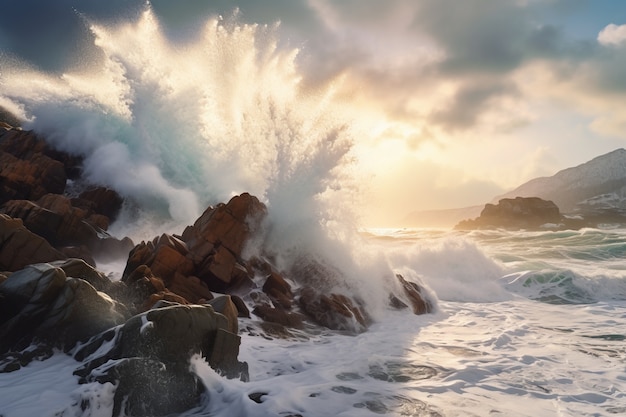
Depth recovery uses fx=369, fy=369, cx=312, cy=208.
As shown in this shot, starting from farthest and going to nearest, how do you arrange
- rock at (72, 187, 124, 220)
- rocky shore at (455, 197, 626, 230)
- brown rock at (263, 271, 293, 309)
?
rocky shore at (455, 197, 626, 230) → rock at (72, 187, 124, 220) → brown rock at (263, 271, 293, 309)

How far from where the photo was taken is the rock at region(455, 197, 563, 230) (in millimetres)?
62500

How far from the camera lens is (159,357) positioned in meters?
4.85

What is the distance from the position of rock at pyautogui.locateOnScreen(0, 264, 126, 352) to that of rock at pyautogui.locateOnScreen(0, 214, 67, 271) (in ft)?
9.48

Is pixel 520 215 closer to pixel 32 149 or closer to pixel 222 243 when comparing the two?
pixel 222 243

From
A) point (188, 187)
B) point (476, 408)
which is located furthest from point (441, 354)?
point (188, 187)

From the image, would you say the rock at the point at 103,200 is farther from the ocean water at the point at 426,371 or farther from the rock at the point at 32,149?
the ocean water at the point at 426,371

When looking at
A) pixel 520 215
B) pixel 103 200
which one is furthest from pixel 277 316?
pixel 520 215

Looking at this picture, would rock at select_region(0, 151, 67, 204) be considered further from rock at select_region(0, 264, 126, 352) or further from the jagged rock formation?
the jagged rock formation

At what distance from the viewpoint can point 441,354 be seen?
26.1ft

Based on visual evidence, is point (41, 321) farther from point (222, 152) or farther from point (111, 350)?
point (222, 152)

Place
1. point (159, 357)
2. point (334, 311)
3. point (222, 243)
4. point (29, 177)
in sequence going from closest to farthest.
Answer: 1. point (159, 357)
2. point (334, 311)
3. point (222, 243)
4. point (29, 177)

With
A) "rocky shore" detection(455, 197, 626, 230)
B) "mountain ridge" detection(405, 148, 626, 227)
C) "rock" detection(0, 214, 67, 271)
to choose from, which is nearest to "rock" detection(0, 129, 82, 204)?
"rock" detection(0, 214, 67, 271)

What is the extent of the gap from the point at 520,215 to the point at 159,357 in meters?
71.3

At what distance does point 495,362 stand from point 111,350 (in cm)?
691
